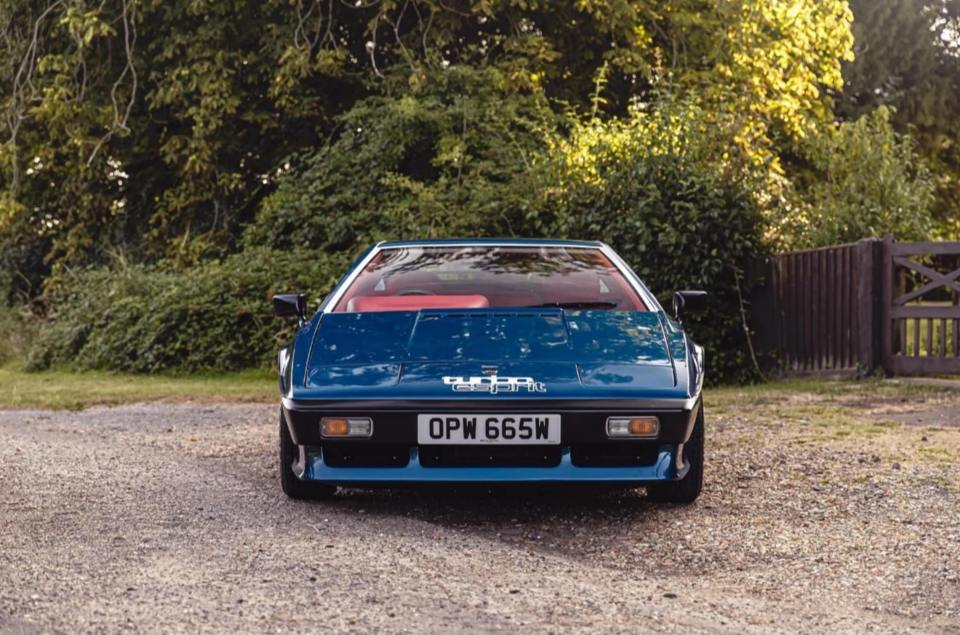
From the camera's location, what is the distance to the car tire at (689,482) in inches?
242

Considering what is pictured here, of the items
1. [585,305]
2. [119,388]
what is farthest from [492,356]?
[119,388]

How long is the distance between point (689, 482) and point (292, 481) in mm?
1794

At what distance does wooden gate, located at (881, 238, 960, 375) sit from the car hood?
6.95 m

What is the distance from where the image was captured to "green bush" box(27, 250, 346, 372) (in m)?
16.9

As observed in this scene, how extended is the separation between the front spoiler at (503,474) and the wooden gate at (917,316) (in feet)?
25.1

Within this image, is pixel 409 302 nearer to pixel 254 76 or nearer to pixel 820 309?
pixel 820 309

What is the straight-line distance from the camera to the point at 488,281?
733 centimetres

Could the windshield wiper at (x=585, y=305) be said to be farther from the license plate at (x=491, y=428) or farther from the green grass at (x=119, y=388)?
the green grass at (x=119, y=388)

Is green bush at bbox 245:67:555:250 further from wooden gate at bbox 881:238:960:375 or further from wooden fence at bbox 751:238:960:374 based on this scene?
wooden gate at bbox 881:238:960:375

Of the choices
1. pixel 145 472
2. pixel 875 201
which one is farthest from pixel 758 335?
pixel 145 472

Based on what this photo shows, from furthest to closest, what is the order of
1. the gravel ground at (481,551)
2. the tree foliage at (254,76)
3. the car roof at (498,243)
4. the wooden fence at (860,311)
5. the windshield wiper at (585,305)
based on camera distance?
the tree foliage at (254,76) → the wooden fence at (860,311) → the car roof at (498,243) → the windshield wiper at (585,305) → the gravel ground at (481,551)

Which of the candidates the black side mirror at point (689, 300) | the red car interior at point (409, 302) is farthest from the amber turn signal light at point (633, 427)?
the black side mirror at point (689, 300)

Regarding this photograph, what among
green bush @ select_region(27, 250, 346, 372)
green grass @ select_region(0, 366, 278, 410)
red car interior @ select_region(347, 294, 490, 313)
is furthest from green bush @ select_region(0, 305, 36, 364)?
red car interior @ select_region(347, 294, 490, 313)

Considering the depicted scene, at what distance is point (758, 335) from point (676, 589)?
33.6 ft
